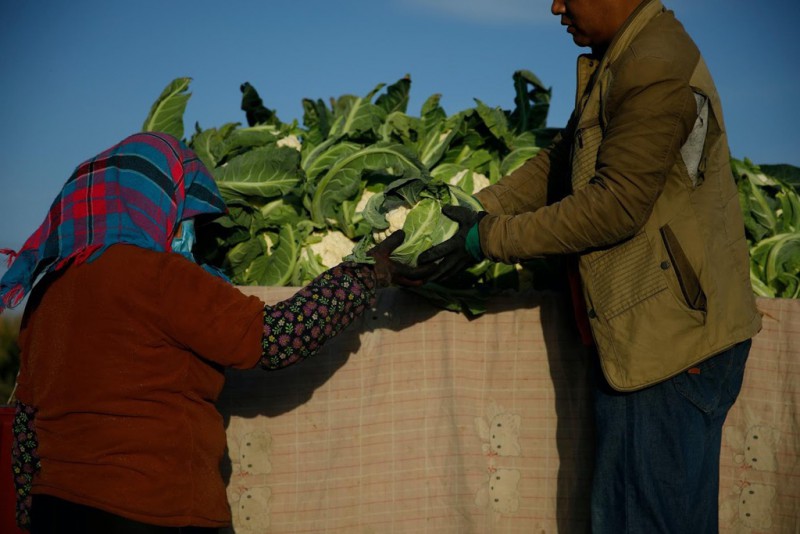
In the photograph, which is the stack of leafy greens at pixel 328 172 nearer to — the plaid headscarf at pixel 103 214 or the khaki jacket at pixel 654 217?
the khaki jacket at pixel 654 217

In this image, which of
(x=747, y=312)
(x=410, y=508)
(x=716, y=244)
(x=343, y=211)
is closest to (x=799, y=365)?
(x=747, y=312)

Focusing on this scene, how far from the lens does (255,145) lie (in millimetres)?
4164

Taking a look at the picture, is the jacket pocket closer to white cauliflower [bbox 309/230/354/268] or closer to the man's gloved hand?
the man's gloved hand

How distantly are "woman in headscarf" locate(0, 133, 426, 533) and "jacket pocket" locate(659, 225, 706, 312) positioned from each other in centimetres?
112

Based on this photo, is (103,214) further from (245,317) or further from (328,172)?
(328,172)

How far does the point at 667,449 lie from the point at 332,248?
6.08 ft

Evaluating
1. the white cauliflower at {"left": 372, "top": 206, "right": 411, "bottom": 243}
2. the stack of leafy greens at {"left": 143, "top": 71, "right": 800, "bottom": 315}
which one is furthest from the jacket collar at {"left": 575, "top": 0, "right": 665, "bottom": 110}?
the stack of leafy greens at {"left": 143, "top": 71, "right": 800, "bottom": 315}

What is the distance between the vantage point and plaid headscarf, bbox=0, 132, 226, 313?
259cm

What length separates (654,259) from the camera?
2.54m

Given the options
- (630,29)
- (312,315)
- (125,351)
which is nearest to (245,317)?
(312,315)

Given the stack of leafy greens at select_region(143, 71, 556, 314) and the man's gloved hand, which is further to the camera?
the stack of leafy greens at select_region(143, 71, 556, 314)

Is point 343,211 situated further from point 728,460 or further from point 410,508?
point 728,460

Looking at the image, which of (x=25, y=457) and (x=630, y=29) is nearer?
(x=630, y=29)

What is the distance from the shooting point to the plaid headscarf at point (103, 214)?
2.59 m
